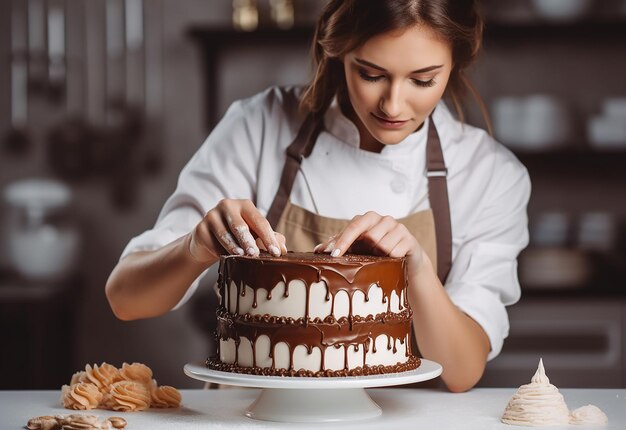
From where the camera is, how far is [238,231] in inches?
66.1

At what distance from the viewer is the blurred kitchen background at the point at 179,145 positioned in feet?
13.7

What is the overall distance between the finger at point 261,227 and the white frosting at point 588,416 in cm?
55

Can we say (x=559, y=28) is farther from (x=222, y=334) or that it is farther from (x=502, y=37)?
(x=222, y=334)

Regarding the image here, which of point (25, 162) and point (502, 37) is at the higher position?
point (502, 37)

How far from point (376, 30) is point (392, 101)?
0.44 feet

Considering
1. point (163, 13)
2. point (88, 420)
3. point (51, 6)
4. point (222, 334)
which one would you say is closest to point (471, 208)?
point (222, 334)

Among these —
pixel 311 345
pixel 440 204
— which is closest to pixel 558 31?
pixel 440 204

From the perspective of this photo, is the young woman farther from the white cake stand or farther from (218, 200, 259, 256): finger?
the white cake stand

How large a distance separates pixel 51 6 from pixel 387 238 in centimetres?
336

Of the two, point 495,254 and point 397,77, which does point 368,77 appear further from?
point 495,254

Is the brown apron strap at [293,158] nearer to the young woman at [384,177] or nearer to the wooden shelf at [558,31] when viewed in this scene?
the young woman at [384,177]

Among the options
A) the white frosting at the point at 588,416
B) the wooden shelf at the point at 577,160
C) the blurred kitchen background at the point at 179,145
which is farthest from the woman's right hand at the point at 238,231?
the wooden shelf at the point at 577,160

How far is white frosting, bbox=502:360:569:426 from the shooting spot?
1.62 metres

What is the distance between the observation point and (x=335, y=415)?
1620 millimetres
